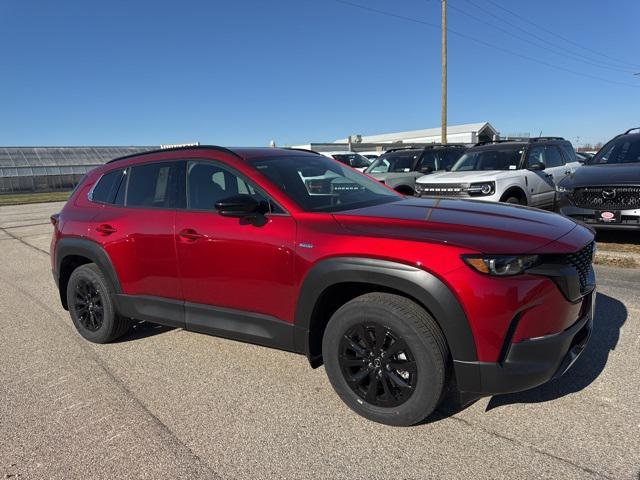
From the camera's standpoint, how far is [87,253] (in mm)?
4531

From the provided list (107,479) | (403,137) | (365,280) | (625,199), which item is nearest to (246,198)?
(365,280)

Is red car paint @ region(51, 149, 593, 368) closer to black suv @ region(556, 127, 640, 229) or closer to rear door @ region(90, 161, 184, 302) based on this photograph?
rear door @ region(90, 161, 184, 302)

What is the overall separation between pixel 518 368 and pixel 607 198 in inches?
218

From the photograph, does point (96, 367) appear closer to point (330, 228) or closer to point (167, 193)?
point (167, 193)

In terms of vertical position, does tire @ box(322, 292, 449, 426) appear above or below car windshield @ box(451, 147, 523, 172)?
below

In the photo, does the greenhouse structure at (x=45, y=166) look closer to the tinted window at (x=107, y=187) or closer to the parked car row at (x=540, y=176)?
the parked car row at (x=540, y=176)

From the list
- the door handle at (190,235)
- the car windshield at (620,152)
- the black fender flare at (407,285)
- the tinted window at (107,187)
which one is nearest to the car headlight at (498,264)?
the black fender flare at (407,285)

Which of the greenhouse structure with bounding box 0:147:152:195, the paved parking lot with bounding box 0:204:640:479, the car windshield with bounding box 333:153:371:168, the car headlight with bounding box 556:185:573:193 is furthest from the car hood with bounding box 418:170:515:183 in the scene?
the greenhouse structure with bounding box 0:147:152:195

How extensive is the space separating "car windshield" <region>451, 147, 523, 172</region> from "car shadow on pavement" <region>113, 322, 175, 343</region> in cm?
716

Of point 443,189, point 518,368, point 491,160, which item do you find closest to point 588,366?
point 518,368

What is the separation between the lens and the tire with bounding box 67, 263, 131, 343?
450 centimetres

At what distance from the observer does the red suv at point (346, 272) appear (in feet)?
8.70

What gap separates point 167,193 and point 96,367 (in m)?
1.58

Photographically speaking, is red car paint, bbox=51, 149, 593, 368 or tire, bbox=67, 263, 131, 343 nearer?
red car paint, bbox=51, 149, 593, 368
